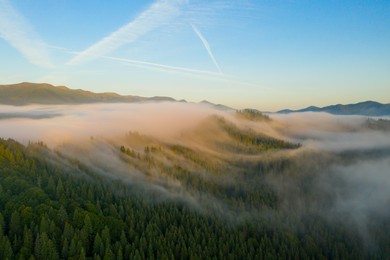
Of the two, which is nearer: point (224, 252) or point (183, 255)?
point (183, 255)

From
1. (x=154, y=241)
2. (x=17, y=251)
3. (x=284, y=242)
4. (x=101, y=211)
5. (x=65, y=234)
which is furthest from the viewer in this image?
(x=284, y=242)

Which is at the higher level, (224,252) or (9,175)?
(9,175)

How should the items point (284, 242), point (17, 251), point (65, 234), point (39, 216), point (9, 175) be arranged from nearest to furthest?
point (17, 251) < point (65, 234) < point (39, 216) < point (9, 175) < point (284, 242)

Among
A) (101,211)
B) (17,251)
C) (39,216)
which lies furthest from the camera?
(101,211)

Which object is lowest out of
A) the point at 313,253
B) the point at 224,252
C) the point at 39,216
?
the point at 313,253

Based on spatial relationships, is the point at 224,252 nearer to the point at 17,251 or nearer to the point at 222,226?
the point at 222,226

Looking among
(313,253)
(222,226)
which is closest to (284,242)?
(313,253)

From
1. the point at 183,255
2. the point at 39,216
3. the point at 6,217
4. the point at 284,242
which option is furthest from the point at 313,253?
the point at 6,217

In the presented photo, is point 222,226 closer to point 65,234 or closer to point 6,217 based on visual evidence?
point 65,234

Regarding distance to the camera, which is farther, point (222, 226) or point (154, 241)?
point (222, 226)
